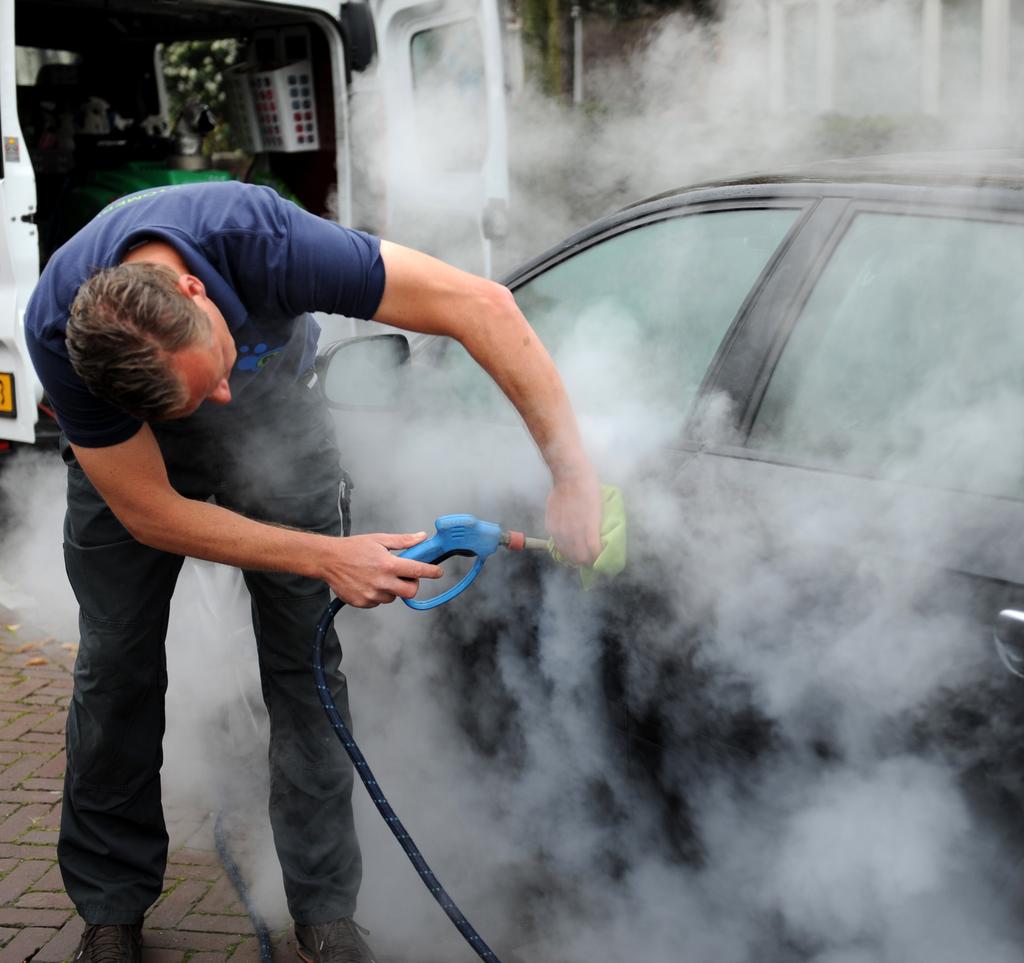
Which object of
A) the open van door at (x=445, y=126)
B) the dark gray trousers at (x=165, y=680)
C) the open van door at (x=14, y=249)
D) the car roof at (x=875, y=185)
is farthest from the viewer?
the open van door at (x=445, y=126)

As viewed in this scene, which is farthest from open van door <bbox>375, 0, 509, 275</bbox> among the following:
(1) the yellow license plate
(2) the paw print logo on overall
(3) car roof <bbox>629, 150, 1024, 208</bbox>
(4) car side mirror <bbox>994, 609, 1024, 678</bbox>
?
(4) car side mirror <bbox>994, 609, 1024, 678</bbox>

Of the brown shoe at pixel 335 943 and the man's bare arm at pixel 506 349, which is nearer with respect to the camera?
the man's bare arm at pixel 506 349

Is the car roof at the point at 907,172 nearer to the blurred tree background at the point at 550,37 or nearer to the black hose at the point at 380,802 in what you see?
the black hose at the point at 380,802

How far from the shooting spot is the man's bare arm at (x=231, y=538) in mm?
2025

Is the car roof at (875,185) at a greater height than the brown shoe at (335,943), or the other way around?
the car roof at (875,185)

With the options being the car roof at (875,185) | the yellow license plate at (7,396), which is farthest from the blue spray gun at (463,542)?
the yellow license plate at (7,396)

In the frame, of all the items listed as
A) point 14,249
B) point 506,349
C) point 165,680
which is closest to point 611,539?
point 506,349

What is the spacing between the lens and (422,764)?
→ 2.78 m

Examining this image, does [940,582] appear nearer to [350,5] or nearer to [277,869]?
[277,869]

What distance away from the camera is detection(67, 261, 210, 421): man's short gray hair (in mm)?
1729

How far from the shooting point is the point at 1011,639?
1.60m

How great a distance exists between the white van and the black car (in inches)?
135

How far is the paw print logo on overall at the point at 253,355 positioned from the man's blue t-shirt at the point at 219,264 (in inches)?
3.9

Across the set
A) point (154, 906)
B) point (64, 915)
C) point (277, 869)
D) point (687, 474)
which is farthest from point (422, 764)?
point (687, 474)
